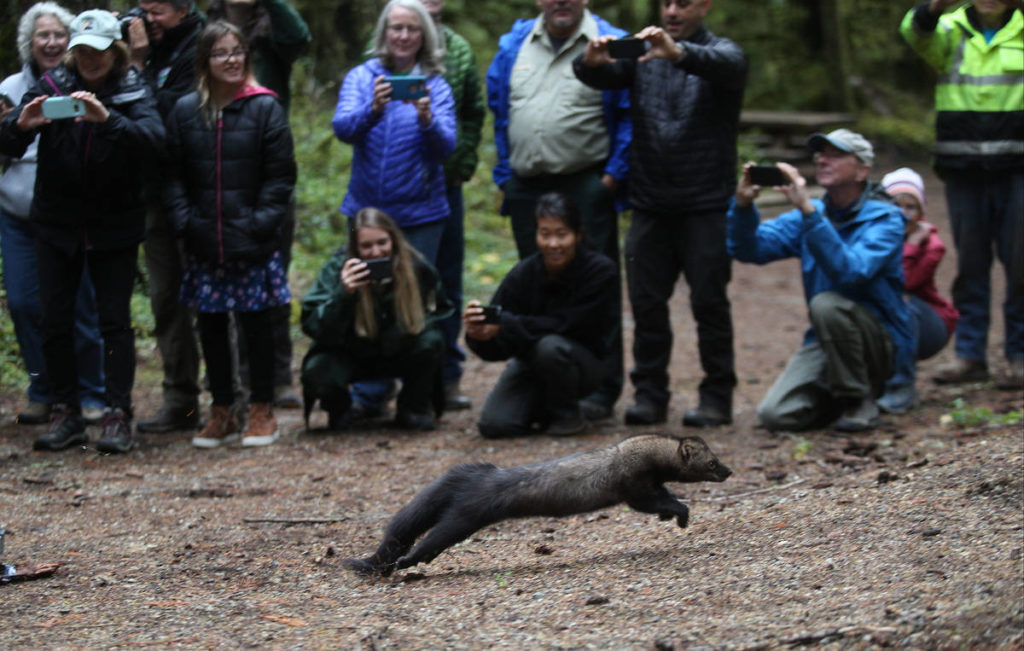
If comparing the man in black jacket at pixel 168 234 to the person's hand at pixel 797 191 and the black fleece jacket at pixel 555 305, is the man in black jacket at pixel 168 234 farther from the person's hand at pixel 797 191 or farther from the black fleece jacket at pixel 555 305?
the person's hand at pixel 797 191

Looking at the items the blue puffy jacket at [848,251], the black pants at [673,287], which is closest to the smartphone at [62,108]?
the black pants at [673,287]

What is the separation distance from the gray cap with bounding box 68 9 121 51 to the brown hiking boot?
6.60ft

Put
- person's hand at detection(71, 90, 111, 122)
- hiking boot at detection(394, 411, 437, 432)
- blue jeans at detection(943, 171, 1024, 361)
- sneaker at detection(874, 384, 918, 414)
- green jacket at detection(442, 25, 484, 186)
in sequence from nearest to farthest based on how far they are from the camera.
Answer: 1. person's hand at detection(71, 90, 111, 122)
2. hiking boot at detection(394, 411, 437, 432)
3. sneaker at detection(874, 384, 918, 414)
4. blue jeans at detection(943, 171, 1024, 361)
5. green jacket at detection(442, 25, 484, 186)

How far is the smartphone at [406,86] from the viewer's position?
654 centimetres

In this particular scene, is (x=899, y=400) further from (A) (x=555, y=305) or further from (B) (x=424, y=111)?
(B) (x=424, y=111)

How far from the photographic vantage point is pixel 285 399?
7586 mm

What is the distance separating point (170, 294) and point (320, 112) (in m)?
7.07

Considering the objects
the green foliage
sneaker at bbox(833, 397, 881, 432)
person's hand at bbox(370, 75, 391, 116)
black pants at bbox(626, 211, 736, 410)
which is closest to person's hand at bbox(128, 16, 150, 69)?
person's hand at bbox(370, 75, 391, 116)

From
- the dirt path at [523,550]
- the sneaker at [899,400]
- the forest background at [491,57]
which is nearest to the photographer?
the dirt path at [523,550]

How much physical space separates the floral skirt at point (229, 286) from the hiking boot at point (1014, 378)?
4422 mm

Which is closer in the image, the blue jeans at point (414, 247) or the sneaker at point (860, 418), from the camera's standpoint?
the sneaker at point (860, 418)

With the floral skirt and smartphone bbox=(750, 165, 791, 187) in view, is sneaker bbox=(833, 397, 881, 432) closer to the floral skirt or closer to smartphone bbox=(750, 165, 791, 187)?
smartphone bbox=(750, 165, 791, 187)

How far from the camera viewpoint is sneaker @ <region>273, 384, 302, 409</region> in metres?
7.59

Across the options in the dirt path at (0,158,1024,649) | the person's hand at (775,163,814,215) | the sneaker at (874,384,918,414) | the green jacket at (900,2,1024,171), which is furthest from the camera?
the green jacket at (900,2,1024,171)
